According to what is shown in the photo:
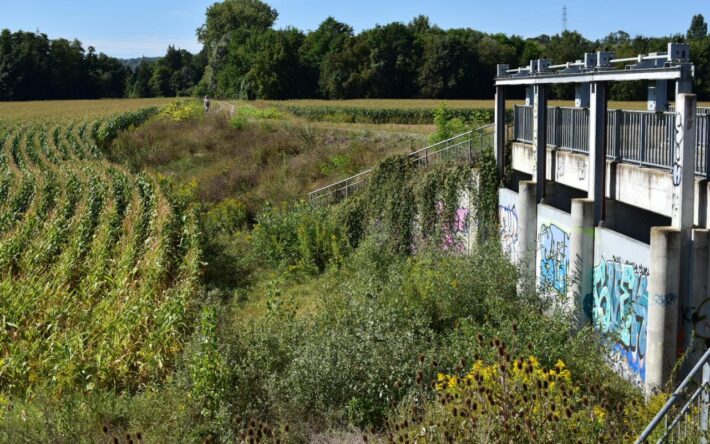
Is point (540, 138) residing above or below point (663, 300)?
above

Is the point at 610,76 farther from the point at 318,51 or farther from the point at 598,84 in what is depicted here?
the point at 318,51

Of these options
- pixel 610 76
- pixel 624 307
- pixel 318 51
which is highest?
pixel 318 51

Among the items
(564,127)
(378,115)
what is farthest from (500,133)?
(378,115)

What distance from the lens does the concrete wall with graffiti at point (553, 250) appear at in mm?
14945

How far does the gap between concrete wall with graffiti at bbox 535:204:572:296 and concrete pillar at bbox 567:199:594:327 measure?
23 centimetres

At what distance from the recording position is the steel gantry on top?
39.5ft

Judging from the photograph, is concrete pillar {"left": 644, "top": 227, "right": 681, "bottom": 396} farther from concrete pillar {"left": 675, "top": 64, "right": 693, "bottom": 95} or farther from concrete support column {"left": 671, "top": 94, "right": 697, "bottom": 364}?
concrete pillar {"left": 675, "top": 64, "right": 693, "bottom": 95}

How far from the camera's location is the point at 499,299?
14148mm

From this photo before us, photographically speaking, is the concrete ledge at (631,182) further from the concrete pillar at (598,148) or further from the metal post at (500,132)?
the metal post at (500,132)

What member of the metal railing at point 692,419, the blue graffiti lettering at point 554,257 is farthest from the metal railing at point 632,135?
the metal railing at point 692,419

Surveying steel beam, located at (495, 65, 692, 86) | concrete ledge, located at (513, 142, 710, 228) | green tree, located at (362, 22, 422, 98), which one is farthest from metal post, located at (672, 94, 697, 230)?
green tree, located at (362, 22, 422, 98)

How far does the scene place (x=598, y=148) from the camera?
14312 mm

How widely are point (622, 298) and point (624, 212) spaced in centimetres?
250

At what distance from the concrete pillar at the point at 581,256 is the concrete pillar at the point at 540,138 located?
10.0 ft
